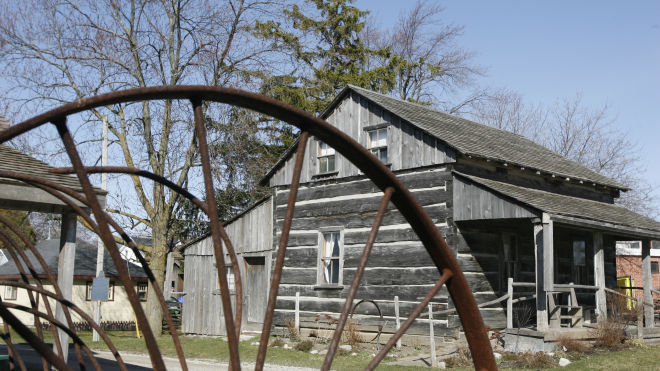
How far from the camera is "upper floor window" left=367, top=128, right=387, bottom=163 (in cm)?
1595

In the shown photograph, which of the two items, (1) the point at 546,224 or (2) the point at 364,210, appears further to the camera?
(2) the point at 364,210

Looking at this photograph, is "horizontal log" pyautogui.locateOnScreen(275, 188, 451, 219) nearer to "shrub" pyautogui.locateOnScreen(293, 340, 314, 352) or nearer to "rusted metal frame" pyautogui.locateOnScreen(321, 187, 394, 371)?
"shrub" pyautogui.locateOnScreen(293, 340, 314, 352)

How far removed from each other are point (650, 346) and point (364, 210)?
7350 millimetres

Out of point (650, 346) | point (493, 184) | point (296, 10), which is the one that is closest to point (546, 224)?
point (493, 184)

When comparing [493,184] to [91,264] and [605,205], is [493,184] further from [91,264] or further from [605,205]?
[91,264]

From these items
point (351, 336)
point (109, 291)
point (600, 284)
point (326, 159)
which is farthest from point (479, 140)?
point (109, 291)

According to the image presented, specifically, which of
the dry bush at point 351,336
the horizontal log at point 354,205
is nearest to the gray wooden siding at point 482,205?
the horizontal log at point 354,205

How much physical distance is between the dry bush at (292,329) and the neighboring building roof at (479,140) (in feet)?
18.7

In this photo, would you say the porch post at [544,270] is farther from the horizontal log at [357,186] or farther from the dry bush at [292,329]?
the dry bush at [292,329]

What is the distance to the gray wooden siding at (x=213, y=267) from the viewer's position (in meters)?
18.8

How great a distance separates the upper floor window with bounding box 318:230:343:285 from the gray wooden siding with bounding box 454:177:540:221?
3.73m

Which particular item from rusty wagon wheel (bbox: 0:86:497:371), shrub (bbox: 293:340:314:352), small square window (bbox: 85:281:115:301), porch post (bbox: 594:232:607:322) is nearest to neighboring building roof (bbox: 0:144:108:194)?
rusty wagon wheel (bbox: 0:86:497:371)

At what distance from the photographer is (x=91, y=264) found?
32750mm

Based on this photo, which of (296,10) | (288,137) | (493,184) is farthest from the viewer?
(296,10)
